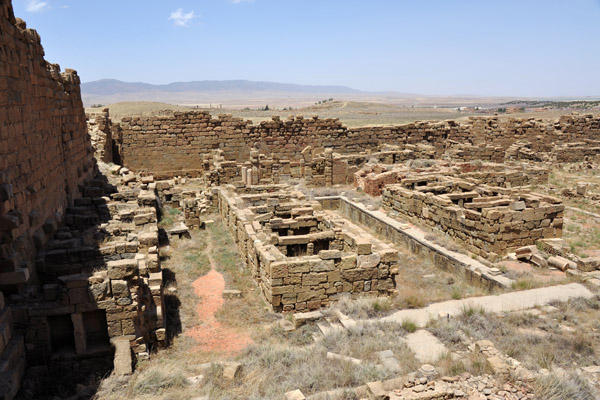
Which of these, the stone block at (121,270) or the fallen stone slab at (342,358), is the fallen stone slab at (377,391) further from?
the stone block at (121,270)

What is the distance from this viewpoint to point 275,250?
977 centimetres

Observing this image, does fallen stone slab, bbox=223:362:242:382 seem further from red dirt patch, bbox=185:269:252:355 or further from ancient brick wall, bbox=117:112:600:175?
ancient brick wall, bbox=117:112:600:175

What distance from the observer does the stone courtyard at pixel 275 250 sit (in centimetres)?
657

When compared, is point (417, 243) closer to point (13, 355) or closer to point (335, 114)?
point (13, 355)

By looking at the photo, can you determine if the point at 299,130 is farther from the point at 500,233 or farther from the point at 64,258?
the point at 64,258

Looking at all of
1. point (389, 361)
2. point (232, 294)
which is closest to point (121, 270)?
point (232, 294)

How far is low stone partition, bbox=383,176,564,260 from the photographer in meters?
12.0

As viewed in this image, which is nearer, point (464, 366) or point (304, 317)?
point (464, 366)

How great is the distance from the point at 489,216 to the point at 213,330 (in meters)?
7.76

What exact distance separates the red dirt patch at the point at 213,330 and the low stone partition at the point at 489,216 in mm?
7039

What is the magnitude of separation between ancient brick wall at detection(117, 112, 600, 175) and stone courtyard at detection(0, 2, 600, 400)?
197 cm

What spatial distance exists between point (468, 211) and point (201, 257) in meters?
7.74

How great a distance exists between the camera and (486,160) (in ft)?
82.9

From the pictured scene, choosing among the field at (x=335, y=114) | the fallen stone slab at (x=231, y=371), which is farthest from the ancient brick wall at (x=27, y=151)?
the field at (x=335, y=114)
